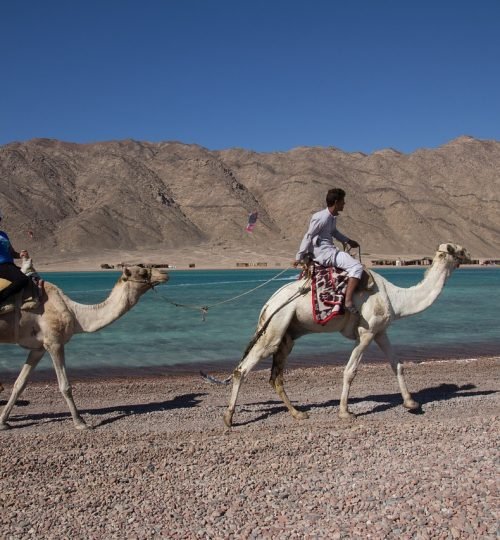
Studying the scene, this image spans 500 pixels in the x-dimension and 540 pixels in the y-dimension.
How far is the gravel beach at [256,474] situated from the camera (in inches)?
201

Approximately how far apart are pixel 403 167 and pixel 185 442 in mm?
161592

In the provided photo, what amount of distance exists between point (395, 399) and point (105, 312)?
4.68 meters

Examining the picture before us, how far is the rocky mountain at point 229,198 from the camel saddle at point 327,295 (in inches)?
4075

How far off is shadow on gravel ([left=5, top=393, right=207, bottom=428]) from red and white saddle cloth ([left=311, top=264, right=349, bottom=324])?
9.55 ft

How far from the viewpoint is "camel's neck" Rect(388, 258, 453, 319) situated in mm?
9656

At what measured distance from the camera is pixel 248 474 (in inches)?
245

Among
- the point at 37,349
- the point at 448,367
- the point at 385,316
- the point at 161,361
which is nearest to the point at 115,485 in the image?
the point at 37,349

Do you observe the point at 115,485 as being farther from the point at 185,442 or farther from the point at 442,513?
the point at 442,513

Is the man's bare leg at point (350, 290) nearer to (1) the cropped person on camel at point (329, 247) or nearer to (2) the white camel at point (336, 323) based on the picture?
(1) the cropped person on camel at point (329, 247)

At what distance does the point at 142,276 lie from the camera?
930cm

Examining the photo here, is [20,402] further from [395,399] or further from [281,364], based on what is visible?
[395,399]

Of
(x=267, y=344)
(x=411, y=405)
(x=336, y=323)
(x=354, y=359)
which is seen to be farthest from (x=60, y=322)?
(x=411, y=405)

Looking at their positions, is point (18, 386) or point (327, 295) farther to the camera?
point (18, 386)

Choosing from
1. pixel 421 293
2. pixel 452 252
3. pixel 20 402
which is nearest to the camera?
pixel 421 293
